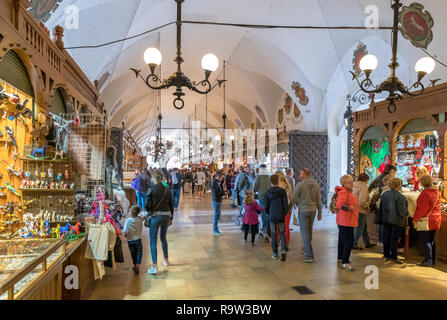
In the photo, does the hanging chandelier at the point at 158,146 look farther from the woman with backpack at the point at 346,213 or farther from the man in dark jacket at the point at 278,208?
the woman with backpack at the point at 346,213

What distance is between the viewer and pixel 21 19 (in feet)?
10.5

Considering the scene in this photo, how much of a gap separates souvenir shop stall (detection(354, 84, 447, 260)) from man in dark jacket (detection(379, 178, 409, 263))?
280 millimetres

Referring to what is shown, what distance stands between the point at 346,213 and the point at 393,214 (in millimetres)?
926

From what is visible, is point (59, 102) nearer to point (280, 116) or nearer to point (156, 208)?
point (156, 208)

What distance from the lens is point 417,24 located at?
5.82 meters

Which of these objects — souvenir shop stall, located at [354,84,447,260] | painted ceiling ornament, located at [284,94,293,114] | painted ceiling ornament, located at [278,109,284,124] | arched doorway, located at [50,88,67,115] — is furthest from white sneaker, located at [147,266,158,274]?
painted ceiling ornament, located at [278,109,284,124]

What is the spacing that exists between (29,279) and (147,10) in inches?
295

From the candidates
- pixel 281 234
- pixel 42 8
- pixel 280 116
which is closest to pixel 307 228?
pixel 281 234

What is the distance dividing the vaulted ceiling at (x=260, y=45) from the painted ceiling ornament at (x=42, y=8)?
0.55m

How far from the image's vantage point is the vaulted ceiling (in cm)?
632

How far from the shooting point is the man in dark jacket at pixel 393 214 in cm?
445

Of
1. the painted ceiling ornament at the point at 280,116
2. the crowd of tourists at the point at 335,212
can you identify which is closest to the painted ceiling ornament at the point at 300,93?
the painted ceiling ornament at the point at 280,116
